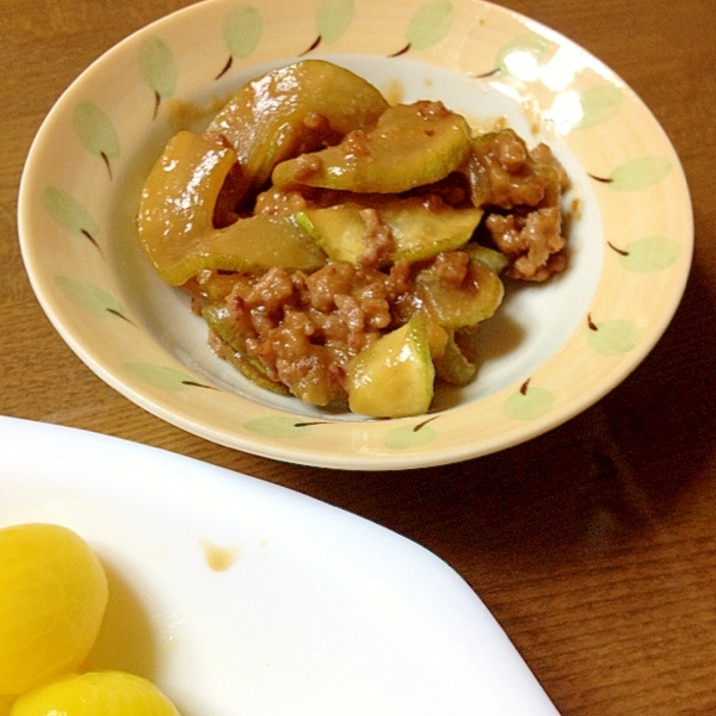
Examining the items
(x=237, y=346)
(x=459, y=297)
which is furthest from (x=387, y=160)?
(x=237, y=346)

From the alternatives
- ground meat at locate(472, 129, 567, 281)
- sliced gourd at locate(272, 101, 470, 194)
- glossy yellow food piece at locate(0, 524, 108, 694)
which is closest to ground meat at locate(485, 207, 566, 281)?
ground meat at locate(472, 129, 567, 281)

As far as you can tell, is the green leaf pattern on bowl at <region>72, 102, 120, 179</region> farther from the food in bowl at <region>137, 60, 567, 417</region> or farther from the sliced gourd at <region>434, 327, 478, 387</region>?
the sliced gourd at <region>434, 327, 478, 387</region>

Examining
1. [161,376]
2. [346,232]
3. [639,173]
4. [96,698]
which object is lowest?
[96,698]

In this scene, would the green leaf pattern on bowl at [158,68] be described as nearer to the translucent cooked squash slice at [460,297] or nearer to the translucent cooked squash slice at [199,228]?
the translucent cooked squash slice at [199,228]

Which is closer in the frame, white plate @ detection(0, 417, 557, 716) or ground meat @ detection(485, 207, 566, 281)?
white plate @ detection(0, 417, 557, 716)

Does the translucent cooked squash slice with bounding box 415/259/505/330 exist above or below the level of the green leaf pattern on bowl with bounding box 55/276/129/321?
above

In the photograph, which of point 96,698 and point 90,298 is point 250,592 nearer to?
point 96,698
